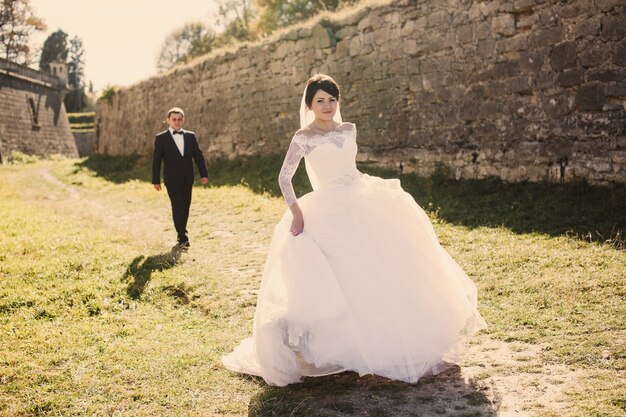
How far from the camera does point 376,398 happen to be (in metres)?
3.15

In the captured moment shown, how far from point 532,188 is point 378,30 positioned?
449 cm

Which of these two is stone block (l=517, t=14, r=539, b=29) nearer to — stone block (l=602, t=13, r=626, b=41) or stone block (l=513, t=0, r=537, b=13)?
stone block (l=513, t=0, r=537, b=13)

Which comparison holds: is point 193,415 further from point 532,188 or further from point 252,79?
point 252,79

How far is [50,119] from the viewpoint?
113ft

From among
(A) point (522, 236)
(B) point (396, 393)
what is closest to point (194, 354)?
(B) point (396, 393)

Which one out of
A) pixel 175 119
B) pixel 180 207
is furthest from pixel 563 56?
pixel 180 207

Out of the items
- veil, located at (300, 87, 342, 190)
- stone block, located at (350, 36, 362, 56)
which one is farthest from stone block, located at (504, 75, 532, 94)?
veil, located at (300, 87, 342, 190)

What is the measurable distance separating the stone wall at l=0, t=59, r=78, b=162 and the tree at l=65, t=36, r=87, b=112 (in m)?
26.1

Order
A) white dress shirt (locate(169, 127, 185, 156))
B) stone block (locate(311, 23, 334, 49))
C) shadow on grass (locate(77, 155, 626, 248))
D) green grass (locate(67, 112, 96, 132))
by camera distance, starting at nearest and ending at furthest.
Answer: shadow on grass (locate(77, 155, 626, 248)), white dress shirt (locate(169, 127, 185, 156)), stone block (locate(311, 23, 334, 49)), green grass (locate(67, 112, 96, 132))

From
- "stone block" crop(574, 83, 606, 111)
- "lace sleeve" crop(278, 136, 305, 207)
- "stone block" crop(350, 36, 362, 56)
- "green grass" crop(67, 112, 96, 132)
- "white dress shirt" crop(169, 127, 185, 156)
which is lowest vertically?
"lace sleeve" crop(278, 136, 305, 207)

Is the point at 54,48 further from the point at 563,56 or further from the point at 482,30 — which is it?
the point at 563,56

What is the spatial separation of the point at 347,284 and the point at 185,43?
54417mm

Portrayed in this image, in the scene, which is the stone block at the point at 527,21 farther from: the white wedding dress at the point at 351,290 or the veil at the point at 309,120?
the white wedding dress at the point at 351,290

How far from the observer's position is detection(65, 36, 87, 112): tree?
60.4 metres
